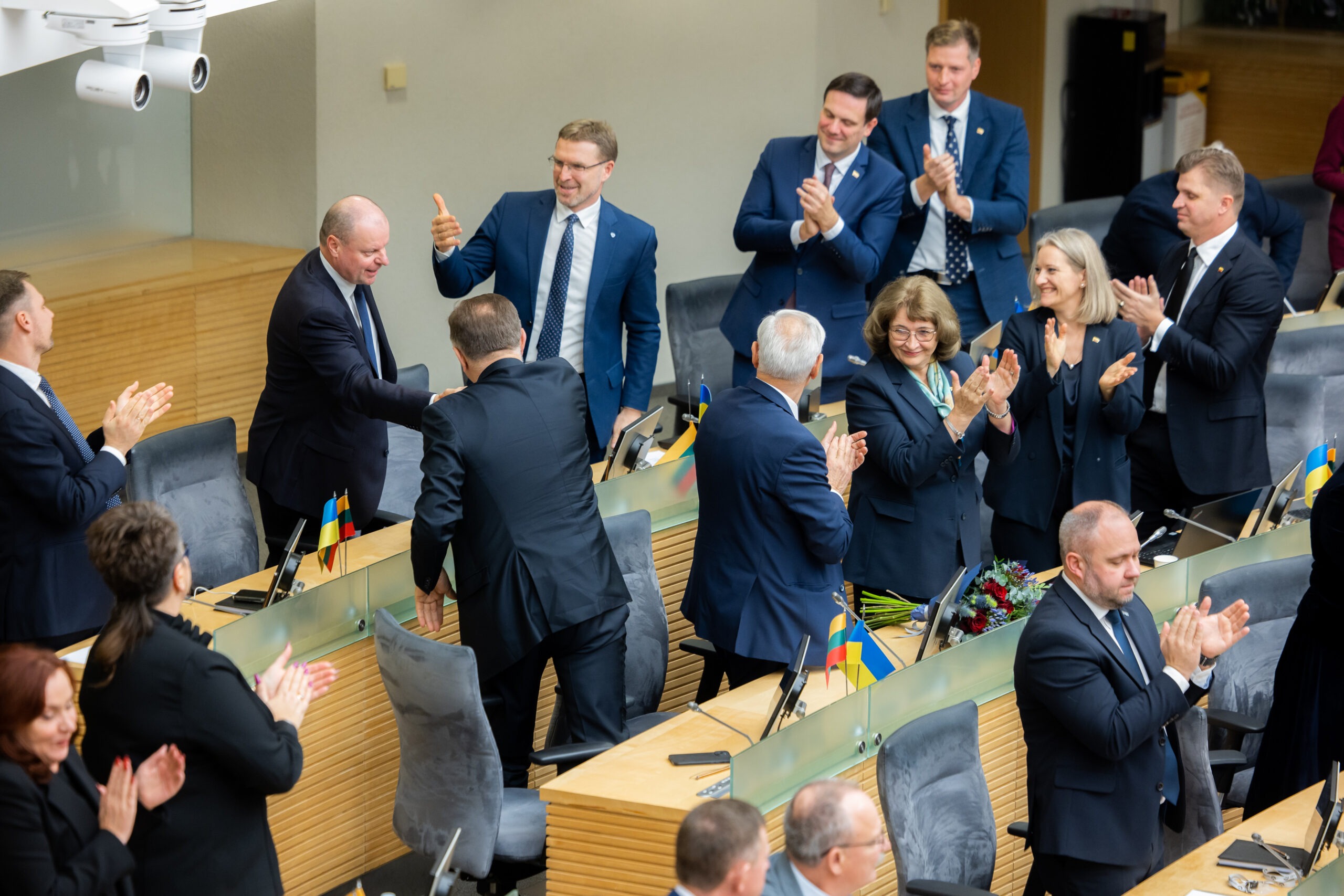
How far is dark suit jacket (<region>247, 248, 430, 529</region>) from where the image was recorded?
205 inches

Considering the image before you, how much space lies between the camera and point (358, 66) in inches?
310

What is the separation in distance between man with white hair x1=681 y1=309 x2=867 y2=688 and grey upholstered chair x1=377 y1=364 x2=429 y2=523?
1.82 meters

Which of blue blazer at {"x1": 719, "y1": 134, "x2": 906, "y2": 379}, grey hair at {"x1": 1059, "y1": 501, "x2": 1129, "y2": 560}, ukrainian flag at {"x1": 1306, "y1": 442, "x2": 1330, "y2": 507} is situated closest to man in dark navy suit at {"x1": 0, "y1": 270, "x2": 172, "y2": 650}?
grey hair at {"x1": 1059, "y1": 501, "x2": 1129, "y2": 560}

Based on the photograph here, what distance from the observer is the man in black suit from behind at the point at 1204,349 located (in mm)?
5914

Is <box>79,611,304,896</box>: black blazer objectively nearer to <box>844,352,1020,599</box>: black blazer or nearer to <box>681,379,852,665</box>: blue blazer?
<box>681,379,852,665</box>: blue blazer

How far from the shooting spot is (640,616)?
5.07 metres

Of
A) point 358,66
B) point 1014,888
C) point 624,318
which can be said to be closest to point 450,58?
point 358,66

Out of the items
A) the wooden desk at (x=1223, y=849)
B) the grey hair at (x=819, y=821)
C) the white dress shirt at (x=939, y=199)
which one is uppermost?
the white dress shirt at (x=939, y=199)

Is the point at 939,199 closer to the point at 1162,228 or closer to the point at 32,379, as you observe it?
the point at 1162,228

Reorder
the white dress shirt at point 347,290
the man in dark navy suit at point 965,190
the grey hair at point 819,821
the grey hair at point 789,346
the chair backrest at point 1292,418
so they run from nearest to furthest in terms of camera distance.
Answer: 1. the grey hair at point 819,821
2. the grey hair at point 789,346
3. the white dress shirt at point 347,290
4. the chair backrest at point 1292,418
5. the man in dark navy suit at point 965,190

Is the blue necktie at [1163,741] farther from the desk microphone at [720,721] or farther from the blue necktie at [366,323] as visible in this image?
the blue necktie at [366,323]

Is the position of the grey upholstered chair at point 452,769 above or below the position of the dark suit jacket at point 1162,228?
below

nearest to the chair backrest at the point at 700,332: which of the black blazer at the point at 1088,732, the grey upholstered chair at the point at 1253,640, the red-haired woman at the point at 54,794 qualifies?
the grey upholstered chair at the point at 1253,640

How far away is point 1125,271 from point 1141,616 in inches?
166
